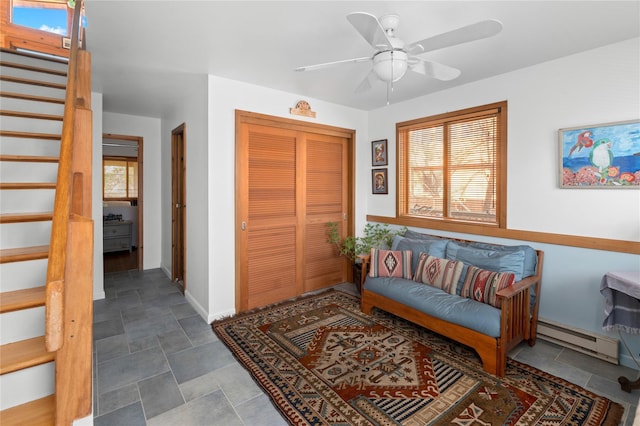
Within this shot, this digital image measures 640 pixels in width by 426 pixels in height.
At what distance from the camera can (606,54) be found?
2.49 meters

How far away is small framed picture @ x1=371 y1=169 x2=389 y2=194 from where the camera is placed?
4.35 m

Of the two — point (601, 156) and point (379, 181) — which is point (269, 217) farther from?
point (601, 156)

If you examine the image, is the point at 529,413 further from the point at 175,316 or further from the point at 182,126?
the point at 182,126

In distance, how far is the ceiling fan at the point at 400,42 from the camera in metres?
1.58

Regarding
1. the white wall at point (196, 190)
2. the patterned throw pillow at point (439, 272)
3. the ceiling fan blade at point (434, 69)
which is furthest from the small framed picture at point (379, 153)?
the white wall at point (196, 190)

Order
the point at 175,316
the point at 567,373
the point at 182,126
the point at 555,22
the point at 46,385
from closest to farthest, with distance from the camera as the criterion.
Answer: the point at 46,385, the point at 555,22, the point at 567,373, the point at 175,316, the point at 182,126

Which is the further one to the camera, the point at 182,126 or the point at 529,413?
the point at 182,126

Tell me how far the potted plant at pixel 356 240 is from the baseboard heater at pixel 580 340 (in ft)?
5.96

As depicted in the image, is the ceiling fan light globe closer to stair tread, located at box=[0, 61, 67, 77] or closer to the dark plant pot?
the dark plant pot

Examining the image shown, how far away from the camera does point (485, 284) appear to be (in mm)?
2621

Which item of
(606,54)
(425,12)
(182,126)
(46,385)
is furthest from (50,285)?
(606,54)

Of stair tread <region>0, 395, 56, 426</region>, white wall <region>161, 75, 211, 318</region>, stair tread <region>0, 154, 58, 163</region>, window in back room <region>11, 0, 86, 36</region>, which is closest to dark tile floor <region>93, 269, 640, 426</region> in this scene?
white wall <region>161, 75, 211, 318</region>

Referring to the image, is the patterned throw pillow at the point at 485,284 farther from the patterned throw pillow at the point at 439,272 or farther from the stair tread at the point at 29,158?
the stair tread at the point at 29,158

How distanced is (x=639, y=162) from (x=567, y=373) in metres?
1.68
